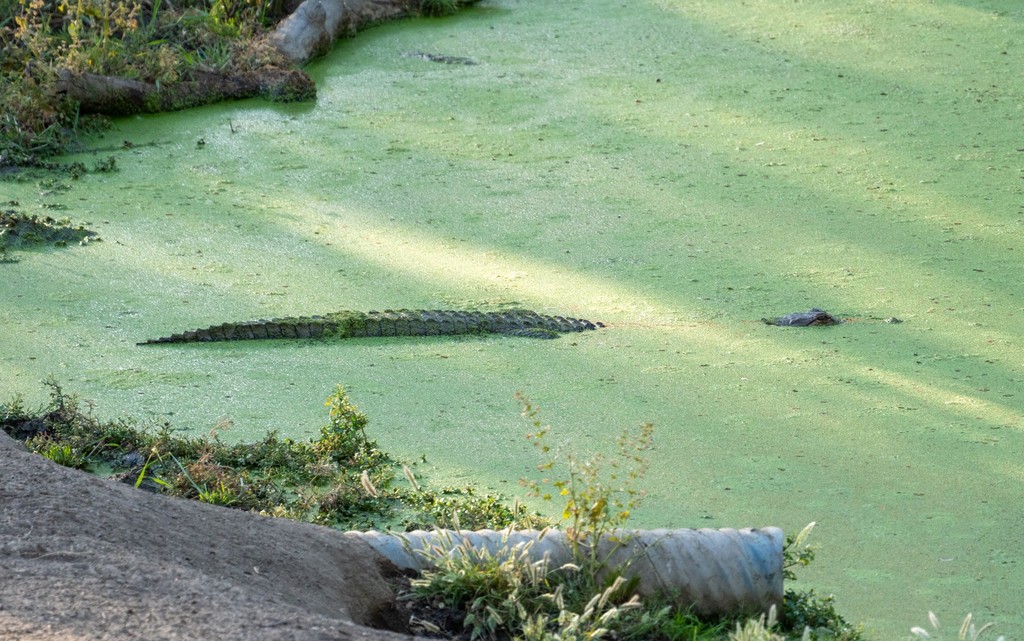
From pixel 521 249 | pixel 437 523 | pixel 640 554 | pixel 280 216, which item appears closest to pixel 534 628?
pixel 640 554

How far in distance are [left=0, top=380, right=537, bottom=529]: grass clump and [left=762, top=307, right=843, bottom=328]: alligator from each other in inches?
56.9

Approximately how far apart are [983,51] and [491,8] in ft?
9.48

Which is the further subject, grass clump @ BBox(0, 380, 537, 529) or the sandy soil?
grass clump @ BBox(0, 380, 537, 529)

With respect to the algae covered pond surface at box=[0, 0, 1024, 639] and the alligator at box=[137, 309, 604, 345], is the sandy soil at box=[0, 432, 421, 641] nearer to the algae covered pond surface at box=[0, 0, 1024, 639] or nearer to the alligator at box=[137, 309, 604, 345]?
the algae covered pond surface at box=[0, 0, 1024, 639]

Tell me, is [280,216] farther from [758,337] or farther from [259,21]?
[259,21]

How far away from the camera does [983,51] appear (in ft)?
21.7

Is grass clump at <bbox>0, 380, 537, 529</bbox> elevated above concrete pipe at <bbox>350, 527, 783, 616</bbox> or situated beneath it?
situated beneath

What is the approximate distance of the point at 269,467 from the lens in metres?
2.95

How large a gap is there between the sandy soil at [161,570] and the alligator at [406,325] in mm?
1247

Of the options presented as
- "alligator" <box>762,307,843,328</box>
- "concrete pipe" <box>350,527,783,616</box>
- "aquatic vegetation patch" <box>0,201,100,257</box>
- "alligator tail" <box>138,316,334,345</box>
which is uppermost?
"concrete pipe" <box>350,527,783,616</box>

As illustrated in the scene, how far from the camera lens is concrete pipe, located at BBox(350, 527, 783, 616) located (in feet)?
7.52

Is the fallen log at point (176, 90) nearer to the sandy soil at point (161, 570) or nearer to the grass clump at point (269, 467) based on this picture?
the grass clump at point (269, 467)

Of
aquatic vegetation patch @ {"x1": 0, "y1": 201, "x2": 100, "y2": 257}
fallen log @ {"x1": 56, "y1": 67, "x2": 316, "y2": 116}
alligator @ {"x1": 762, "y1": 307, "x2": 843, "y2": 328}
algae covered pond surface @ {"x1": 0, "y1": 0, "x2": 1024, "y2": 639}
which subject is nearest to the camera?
algae covered pond surface @ {"x1": 0, "y1": 0, "x2": 1024, "y2": 639}

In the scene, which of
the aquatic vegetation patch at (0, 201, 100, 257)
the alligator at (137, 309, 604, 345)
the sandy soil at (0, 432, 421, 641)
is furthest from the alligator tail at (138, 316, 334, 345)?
the sandy soil at (0, 432, 421, 641)
